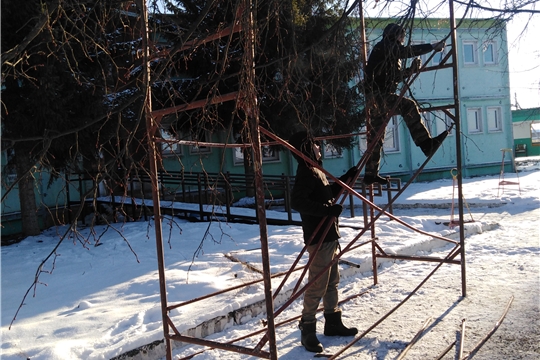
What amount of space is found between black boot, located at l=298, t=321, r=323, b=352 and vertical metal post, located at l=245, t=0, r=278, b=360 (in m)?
1.22

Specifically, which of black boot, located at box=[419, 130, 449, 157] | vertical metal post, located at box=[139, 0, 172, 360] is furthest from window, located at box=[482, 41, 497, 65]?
vertical metal post, located at box=[139, 0, 172, 360]

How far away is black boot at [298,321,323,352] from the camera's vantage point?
4203mm

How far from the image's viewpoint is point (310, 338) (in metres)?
4.23

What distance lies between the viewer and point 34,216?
10.5 m

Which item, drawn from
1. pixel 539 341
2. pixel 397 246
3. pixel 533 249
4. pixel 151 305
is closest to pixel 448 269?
pixel 397 246

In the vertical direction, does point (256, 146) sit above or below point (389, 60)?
below

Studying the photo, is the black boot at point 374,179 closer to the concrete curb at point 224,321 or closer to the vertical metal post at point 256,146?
the concrete curb at point 224,321

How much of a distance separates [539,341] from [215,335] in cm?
290

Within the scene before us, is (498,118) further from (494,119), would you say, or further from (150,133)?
(150,133)

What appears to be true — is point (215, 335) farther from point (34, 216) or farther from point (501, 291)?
point (34, 216)

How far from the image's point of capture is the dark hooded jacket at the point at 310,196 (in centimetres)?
412

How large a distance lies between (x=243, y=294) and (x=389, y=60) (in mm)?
2945

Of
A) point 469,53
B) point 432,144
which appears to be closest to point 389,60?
point 432,144

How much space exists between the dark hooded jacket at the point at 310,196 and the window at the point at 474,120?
20.4 m
